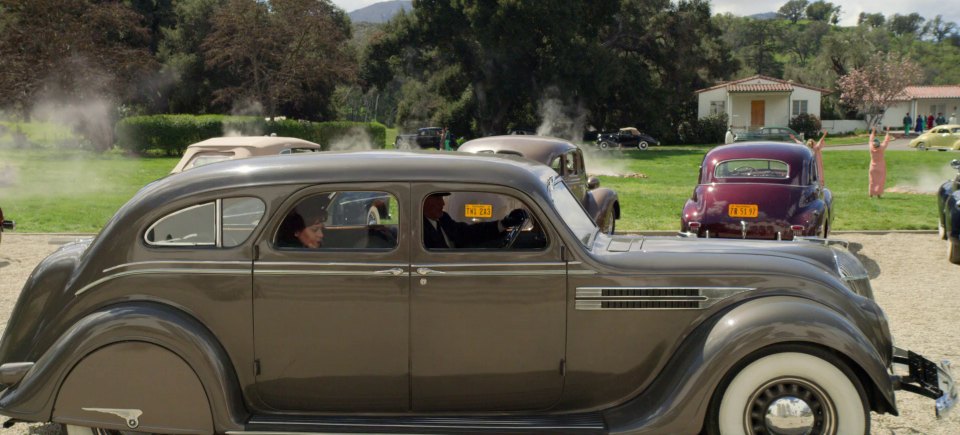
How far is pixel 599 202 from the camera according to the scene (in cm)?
1211

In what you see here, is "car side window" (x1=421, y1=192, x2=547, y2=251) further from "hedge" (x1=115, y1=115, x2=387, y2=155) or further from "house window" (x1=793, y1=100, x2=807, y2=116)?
"house window" (x1=793, y1=100, x2=807, y2=116)

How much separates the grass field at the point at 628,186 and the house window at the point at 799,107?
917 inches

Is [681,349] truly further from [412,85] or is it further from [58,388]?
[412,85]

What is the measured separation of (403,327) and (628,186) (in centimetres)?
1950

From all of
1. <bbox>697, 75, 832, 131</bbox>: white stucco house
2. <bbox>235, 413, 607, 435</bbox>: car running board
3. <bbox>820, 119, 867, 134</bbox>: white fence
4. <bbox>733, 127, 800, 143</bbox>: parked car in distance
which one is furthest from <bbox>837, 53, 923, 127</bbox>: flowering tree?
<bbox>235, 413, 607, 435</bbox>: car running board

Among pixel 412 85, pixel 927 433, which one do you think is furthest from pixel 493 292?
pixel 412 85

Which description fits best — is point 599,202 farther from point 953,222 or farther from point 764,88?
point 764,88

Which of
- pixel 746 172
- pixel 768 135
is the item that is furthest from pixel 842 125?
pixel 746 172

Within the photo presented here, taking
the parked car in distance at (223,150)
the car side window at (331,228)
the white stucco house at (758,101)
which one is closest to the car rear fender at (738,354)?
the car side window at (331,228)

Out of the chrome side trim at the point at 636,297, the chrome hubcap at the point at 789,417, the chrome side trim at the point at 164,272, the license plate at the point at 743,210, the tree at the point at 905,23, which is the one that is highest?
the tree at the point at 905,23

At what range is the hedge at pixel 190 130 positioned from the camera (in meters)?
35.5

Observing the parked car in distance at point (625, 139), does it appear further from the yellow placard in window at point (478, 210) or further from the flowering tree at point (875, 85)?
the yellow placard in window at point (478, 210)

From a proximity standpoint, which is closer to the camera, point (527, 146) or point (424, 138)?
point (527, 146)

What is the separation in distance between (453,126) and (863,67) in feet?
129
